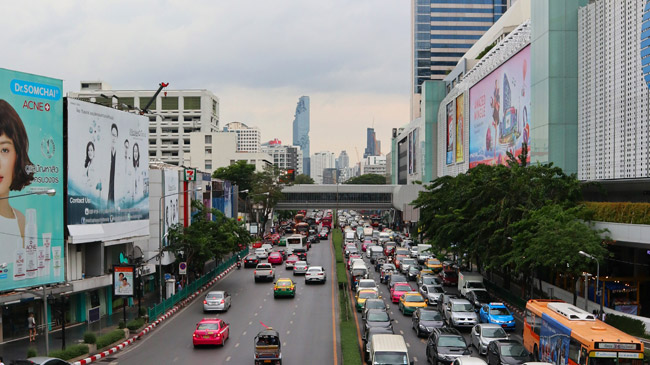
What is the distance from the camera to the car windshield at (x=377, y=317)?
29.8m

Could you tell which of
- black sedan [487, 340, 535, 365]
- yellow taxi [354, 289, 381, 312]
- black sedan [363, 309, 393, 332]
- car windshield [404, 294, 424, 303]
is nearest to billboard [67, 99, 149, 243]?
yellow taxi [354, 289, 381, 312]

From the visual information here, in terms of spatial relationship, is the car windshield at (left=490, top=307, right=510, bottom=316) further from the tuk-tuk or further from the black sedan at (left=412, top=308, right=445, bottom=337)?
the tuk-tuk

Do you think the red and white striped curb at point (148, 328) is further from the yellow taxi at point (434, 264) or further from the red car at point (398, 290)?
the yellow taxi at point (434, 264)

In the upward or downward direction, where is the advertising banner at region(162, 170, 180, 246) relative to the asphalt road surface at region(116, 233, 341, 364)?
upward

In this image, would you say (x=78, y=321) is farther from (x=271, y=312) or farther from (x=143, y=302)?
(x=271, y=312)

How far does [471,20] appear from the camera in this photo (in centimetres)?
17262

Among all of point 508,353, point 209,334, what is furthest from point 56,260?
point 508,353

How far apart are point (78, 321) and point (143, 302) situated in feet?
22.7

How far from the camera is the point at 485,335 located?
2702cm

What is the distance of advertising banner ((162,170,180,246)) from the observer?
47844 millimetres

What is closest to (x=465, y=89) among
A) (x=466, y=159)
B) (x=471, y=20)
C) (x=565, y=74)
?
(x=466, y=159)

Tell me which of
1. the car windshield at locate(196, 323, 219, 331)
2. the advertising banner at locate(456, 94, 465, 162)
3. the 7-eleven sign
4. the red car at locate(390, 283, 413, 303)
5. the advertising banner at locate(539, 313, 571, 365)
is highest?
the advertising banner at locate(456, 94, 465, 162)

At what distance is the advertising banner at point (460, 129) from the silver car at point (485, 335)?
57967 millimetres

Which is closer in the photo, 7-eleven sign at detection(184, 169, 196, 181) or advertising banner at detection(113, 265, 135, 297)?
advertising banner at detection(113, 265, 135, 297)
